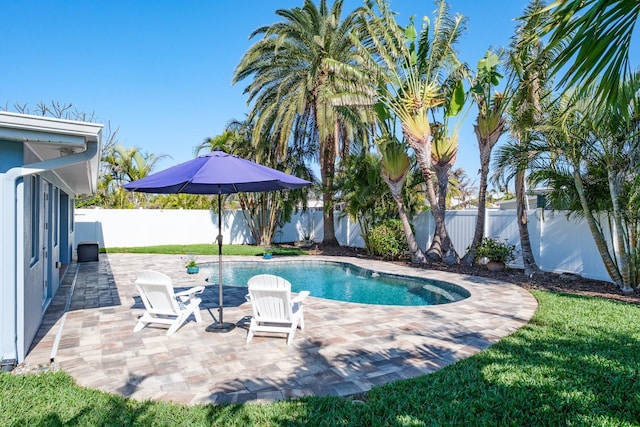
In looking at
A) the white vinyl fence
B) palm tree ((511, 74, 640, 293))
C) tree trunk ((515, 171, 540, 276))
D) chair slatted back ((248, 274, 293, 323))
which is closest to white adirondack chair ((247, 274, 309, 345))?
chair slatted back ((248, 274, 293, 323))

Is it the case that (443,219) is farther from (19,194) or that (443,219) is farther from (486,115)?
(19,194)

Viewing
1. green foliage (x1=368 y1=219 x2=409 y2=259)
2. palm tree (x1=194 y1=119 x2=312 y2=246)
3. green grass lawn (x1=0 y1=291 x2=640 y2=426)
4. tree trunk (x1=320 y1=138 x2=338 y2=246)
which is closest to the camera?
green grass lawn (x1=0 y1=291 x2=640 y2=426)

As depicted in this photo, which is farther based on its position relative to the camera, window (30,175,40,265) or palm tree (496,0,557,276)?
palm tree (496,0,557,276)

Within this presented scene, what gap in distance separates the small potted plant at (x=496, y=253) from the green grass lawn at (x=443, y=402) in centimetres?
805

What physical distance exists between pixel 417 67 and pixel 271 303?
431 inches

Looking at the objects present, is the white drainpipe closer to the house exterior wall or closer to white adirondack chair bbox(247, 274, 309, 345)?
the house exterior wall

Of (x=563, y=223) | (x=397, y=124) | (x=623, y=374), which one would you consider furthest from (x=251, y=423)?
(x=397, y=124)

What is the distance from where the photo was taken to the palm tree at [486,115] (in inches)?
486

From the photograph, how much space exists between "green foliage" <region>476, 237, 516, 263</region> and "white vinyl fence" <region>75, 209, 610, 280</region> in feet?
1.79

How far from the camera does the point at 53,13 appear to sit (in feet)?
53.9

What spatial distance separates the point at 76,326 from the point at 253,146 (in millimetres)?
14413

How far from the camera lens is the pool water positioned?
10.9m

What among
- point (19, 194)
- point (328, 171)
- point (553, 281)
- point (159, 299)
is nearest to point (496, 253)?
point (553, 281)

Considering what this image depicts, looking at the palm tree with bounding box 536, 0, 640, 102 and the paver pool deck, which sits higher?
the palm tree with bounding box 536, 0, 640, 102
